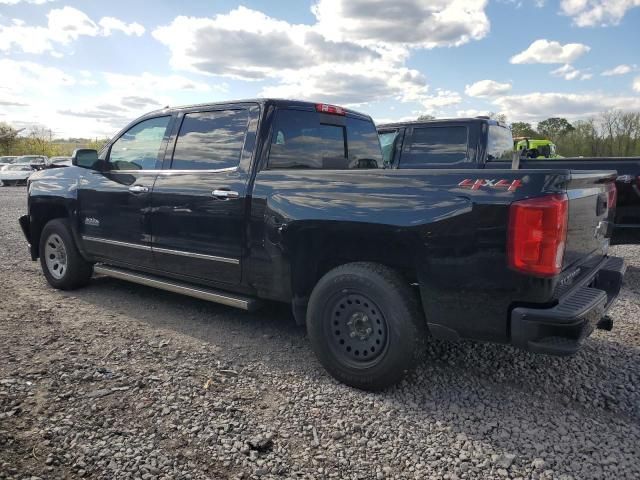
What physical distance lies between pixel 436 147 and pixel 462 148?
0.36 meters

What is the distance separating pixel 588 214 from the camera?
10.6 ft

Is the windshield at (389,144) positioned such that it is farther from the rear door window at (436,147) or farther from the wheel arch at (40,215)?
the wheel arch at (40,215)

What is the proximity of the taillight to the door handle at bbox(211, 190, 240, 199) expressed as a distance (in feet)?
3.62

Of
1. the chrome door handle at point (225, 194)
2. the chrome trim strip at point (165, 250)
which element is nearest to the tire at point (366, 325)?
the chrome trim strip at point (165, 250)

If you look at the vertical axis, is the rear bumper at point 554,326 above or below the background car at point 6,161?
below

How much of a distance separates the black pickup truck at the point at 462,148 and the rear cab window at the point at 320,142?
2.29 m

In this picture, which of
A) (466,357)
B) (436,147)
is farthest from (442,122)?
(466,357)

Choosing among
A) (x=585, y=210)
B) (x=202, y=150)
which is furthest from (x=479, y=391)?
(x=202, y=150)

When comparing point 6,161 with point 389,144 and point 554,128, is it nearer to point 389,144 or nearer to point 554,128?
point 389,144

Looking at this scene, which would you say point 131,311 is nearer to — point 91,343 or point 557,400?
point 91,343

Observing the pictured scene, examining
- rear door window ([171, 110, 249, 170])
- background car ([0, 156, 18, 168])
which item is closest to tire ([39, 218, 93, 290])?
rear door window ([171, 110, 249, 170])

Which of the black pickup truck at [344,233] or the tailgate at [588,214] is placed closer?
the black pickup truck at [344,233]

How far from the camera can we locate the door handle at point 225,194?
3.97 metres

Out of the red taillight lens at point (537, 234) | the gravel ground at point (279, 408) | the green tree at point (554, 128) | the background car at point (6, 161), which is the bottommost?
the gravel ground at point (279, 408)
